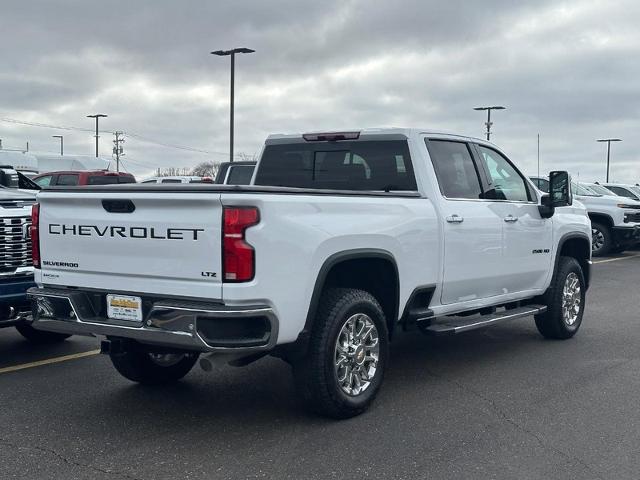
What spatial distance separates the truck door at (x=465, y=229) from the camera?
6.09m

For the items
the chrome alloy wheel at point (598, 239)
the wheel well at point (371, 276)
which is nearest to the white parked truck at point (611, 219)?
the chrome alloy wheel at point (598, 239)

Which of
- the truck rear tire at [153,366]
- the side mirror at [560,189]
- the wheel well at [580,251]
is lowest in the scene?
the truck rear tire at [153,366]

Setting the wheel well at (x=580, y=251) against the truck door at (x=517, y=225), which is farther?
the wheel well at (x=580, y=251)

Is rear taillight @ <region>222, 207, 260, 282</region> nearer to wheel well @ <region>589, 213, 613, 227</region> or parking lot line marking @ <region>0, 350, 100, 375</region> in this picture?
parking lot line marking @ <region>0, 350, 100, 375</region>

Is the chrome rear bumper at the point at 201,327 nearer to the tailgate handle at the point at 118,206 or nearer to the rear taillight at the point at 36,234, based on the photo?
the tailgate handle at the point at 118,206

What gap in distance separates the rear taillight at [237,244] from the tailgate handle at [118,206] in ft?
2.41

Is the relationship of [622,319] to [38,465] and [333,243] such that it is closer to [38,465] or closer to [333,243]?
[333,243]

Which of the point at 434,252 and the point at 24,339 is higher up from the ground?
the point at 434,252

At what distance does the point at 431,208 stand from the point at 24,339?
4550 millimetres

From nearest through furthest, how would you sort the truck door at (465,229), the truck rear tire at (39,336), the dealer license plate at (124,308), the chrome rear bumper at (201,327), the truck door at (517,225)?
the chrome rear bumper at (201,327), the dealer license plate at (124,308), the truck door at (465,229), the truck door at (517,225), the truck rear tire at (39,336)

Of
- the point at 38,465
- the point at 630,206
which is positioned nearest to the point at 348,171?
the point at 38,465

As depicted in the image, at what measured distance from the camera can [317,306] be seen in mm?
4984

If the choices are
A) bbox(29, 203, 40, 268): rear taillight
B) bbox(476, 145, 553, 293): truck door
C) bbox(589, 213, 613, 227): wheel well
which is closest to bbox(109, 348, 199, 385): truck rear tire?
bbox(29, 203, 40, 268): rear taillight

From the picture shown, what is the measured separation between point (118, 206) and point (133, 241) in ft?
0.88
